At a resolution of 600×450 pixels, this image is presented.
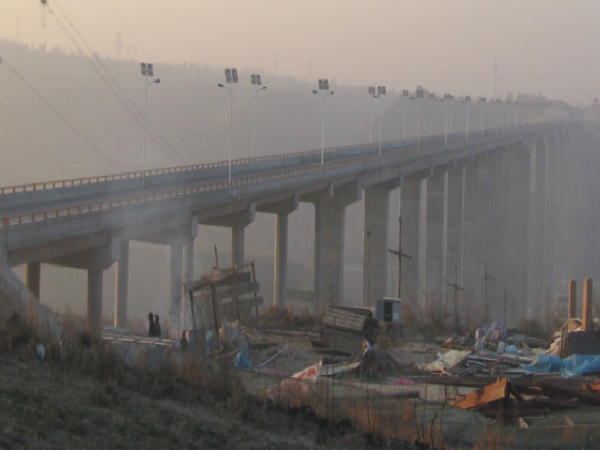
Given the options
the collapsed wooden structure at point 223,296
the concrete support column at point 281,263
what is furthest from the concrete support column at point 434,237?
the collapsed wooden structure at point 223,296

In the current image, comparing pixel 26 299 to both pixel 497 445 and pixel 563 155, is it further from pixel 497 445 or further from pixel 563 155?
pixel 563 155

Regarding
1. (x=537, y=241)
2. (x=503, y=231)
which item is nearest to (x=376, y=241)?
(x=503, y=231)

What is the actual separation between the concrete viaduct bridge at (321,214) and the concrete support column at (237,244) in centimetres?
6

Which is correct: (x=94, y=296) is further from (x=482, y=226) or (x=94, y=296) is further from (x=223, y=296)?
(x=482, y=226)

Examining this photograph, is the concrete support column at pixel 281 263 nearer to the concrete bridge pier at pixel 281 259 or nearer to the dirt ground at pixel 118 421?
the concrete bridge pier at pixel 281 259

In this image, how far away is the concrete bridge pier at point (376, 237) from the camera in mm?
54688

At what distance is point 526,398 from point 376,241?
142 ft

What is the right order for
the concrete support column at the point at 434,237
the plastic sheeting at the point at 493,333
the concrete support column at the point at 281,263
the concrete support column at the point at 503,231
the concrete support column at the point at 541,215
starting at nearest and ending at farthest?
the plastic sheeting at the point at 493,333
the concrete support column at the point at 281,263
the concrete support column at the point at 434,237
the concrete support column at the point at 503,231
the concrete support column at the point at 541,215

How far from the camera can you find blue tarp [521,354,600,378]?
16.0 m

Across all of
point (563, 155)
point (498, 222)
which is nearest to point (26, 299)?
point (498, 222)

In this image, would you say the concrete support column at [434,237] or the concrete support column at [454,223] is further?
the concrete support column at [454,223]

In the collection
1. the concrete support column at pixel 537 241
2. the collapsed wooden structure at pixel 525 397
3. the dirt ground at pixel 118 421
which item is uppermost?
the dirt ground at pixel 118 421

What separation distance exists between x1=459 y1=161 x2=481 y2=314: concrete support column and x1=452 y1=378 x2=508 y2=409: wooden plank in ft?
207

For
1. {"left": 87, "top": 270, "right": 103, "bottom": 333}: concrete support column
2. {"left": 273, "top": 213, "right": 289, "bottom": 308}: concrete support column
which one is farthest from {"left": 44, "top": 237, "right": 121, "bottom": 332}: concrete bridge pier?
{"left": 273, "top": 213, "right": 289, "bottom": 308}: concrete support column
